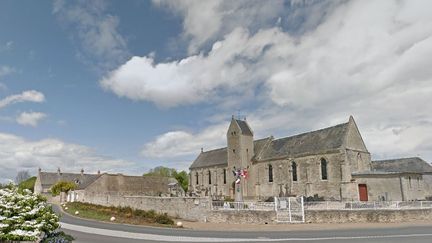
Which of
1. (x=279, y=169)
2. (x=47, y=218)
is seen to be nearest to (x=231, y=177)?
(x=279, y=169)

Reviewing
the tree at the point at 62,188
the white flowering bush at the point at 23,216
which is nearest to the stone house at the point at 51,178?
the tree at the point at 62,188

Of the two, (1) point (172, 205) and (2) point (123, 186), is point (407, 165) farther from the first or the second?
(2) point (123, 186)

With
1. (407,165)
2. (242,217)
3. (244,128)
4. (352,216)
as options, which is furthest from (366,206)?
(244,128)

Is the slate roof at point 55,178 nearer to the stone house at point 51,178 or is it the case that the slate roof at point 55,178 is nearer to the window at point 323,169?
the stone house at point 51,178

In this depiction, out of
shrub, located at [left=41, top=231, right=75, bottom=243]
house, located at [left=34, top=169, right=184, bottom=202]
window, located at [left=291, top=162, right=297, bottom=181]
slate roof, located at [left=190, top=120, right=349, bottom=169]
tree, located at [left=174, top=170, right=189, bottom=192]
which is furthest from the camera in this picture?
tree, located at [left=174, top=170, right=189, bottom=192]

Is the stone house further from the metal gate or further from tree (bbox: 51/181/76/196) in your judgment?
the metal gate

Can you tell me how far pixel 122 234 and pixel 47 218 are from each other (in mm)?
8679

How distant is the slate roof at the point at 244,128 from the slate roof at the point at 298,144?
0.57m

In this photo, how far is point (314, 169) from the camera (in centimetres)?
4466

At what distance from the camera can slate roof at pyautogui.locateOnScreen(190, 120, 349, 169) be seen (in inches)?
1734

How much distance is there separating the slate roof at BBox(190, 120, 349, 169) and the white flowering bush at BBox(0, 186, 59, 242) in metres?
38.0

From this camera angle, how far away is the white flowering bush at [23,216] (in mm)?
8742

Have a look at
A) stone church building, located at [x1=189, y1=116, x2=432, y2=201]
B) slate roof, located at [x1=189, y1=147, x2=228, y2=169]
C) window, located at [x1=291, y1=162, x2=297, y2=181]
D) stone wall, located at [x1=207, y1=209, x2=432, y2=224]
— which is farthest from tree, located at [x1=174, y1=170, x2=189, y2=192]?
stone wall, located at [x1=207, y1=209, x2=432, y2=224]

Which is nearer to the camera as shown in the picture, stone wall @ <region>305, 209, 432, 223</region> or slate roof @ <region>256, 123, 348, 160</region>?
stone wall @ <region>305, 209, 432, 223</region>
